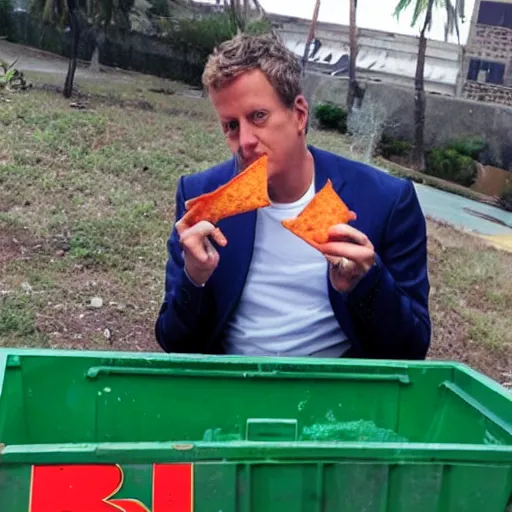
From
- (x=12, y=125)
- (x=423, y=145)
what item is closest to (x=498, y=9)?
(x=423, y=145)

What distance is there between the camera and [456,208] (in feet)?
39.0

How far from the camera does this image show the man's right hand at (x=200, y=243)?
1605 mm

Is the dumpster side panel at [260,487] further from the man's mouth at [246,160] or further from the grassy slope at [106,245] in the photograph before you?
the grassy slope at [106,245]

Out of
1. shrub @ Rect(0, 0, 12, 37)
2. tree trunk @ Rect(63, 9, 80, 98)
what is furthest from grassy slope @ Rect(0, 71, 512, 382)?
shrub @ Rect(0, 0, 12, 37)

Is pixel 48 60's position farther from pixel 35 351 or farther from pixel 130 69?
pixel 35 351

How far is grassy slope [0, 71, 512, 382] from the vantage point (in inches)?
200

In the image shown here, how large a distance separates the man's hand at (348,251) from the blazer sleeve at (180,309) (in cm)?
36

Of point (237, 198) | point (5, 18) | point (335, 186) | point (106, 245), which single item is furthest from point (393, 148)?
point (237, 198)

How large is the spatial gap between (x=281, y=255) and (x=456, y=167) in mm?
13502

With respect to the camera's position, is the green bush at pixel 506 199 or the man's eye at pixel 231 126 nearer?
the man's eye at pixel 231 126

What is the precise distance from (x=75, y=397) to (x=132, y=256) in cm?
453

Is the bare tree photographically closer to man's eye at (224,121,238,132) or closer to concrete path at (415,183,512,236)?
concrete path at (415,183,512,236)

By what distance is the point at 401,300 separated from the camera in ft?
5.91

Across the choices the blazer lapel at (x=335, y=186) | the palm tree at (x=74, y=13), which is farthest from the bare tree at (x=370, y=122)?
the blazer lapel at (x=335, y=186)
